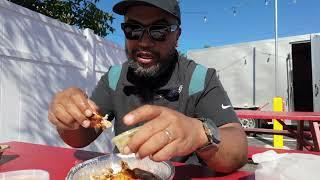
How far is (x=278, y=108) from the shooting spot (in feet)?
28.0

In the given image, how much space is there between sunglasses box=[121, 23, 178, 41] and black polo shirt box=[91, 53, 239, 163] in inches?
9.7

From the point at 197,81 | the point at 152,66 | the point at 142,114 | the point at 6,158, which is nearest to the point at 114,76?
the point at 152,66

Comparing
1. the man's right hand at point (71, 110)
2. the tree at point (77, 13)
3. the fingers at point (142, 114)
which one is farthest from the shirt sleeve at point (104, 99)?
the tree at point (77, 13)

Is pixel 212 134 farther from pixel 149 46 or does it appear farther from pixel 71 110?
pixel 149 46

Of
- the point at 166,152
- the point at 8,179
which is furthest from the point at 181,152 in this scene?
the point at 8,179

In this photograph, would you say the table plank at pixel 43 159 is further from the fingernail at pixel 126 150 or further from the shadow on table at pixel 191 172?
the fingernail at pixel 126 150

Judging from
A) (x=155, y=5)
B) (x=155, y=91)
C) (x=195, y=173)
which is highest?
(x=155, y=5)

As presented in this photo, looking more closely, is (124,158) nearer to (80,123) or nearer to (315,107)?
(80,123)

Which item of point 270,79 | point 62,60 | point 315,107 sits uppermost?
point 62,60

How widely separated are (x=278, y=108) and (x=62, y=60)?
5869 millimetres

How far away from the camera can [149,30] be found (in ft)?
6.31

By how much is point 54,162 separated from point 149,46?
0.83 meters

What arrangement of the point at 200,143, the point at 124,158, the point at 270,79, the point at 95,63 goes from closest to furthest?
the point at 200,143 < the point at 124,158 < the point at 95,63 < the point at 270,79

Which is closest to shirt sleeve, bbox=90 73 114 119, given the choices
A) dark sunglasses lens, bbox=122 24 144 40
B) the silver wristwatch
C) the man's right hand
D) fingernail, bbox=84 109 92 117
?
dark sunglasses lens, bbox=122 24 144 40
